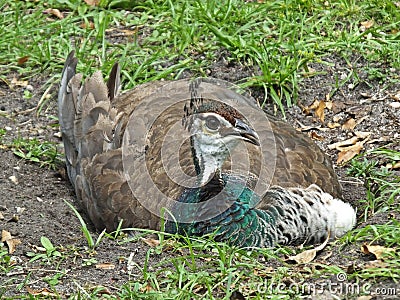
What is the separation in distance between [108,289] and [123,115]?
1.88m

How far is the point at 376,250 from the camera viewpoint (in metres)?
4.38

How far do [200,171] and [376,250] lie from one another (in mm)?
1249

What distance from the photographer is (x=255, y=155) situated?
534 centimetres

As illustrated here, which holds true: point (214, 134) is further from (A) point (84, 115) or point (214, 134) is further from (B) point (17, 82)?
(B) point (17, 82)

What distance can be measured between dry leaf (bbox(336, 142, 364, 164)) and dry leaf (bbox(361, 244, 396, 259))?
161cm

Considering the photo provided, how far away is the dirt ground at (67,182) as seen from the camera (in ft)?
15.1

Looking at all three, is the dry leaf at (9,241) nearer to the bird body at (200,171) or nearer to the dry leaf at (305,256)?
the bird body at (200,171)

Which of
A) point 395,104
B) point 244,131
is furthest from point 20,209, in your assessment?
point 395,104

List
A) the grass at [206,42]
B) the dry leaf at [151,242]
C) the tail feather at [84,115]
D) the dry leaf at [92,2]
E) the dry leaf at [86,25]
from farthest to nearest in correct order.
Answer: the dry leaf at [92,2]
the dry leaf at [86,25]
the grass at [206,42]
the tail feather at [84,115]
the dry leaf at [151,242]

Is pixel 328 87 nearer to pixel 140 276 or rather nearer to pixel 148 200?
pixel 148 200

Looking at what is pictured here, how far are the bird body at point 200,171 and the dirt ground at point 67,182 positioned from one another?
0.27 metres

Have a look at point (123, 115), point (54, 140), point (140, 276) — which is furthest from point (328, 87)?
point (140, 276)

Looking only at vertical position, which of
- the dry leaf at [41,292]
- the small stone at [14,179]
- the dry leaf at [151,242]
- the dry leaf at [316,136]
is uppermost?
the dry leaf at [316,136]

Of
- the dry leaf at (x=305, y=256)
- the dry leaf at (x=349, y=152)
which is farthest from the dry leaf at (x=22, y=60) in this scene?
the dry leaf at (x=305, y=256)
